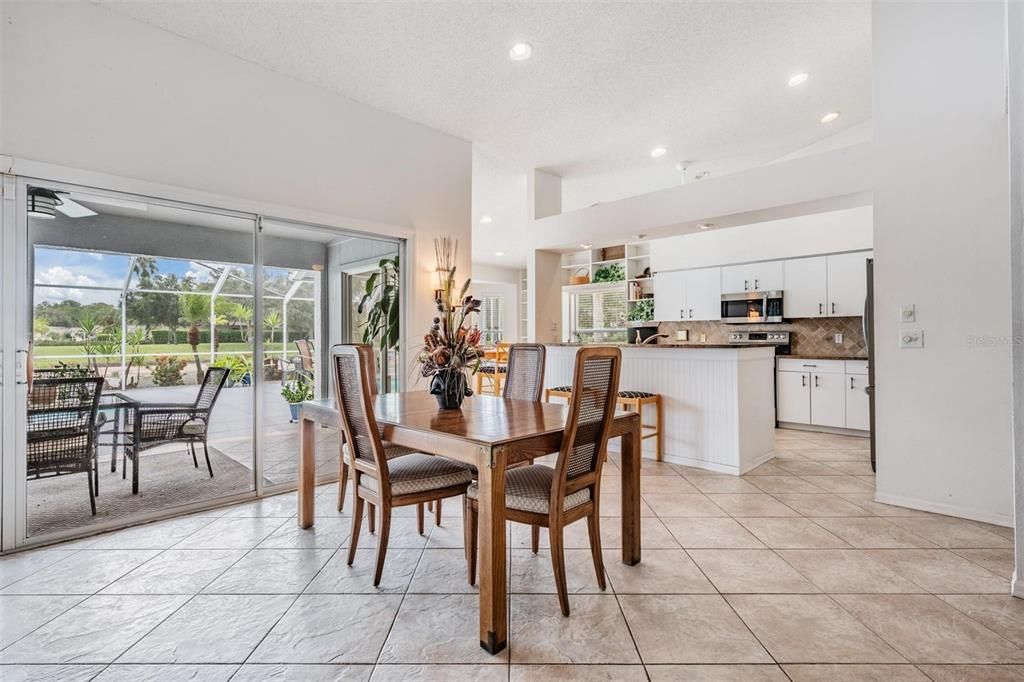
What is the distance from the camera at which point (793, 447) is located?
15.6 ft

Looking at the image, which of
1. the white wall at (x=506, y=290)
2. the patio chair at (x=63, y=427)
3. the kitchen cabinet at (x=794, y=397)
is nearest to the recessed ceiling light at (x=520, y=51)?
the patio chair at (x=63, y=427)

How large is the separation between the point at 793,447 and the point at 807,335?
69.3 inches

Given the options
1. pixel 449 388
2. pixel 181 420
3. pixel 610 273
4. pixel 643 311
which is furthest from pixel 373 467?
pixel 610 273

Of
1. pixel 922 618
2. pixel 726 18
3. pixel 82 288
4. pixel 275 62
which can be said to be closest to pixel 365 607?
pixel 922 618

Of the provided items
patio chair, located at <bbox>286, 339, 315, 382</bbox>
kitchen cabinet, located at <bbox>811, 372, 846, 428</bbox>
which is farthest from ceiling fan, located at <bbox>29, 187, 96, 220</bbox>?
kitchen cabinet, located at <bbox>811, 372, 846, 428</bbox>

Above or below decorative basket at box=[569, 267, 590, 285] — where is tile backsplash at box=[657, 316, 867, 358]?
below

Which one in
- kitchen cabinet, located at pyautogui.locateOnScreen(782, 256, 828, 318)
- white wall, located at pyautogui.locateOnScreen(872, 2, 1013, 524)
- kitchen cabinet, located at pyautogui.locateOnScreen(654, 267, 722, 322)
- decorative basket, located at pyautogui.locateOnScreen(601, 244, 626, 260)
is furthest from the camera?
decorative basket, located at pyautogui.locateOnScreen(601, 244, 626, 260)

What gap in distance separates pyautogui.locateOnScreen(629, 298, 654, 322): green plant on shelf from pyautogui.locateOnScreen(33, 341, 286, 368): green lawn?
5193mm

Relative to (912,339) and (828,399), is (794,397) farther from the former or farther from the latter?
(912,339)

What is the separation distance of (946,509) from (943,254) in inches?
61.5

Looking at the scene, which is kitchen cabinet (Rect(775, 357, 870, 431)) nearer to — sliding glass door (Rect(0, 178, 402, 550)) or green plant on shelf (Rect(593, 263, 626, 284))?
green plant on shelf (Rect(593, 263, 626, 284))

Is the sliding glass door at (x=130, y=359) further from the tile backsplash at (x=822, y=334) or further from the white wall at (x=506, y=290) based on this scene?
the white wall at (x=506, y=290)

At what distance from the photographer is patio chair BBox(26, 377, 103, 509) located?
8.60ft

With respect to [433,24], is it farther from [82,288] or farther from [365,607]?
[365,607]
